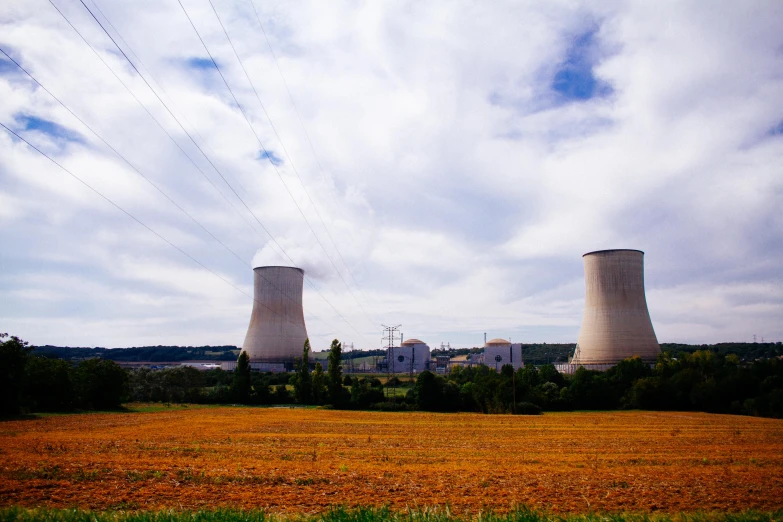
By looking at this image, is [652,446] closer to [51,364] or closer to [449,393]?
[449,393]

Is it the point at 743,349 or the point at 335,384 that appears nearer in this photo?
the point at 335,384

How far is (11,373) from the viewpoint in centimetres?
2731

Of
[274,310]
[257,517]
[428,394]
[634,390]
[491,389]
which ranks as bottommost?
[428,394]

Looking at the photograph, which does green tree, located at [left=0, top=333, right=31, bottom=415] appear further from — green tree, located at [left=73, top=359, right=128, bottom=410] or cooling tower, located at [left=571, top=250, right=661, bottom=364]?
cooling tower, located at [left=571, top=250, right=661, bottom=364]

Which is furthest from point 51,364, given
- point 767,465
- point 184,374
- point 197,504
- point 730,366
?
point 730,366

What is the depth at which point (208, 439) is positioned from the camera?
19.8m

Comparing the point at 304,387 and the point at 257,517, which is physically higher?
the point at 257,517

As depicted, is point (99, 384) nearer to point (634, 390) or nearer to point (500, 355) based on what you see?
point (634, 390)

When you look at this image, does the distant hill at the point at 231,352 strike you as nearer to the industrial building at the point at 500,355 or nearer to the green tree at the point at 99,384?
the industrial building at the point at 500,355

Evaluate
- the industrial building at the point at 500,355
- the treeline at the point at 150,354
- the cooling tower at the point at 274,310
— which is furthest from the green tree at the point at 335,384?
the treeline at the point at 150,354

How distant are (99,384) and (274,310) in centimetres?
2072

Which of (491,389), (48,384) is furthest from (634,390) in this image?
(48,384)

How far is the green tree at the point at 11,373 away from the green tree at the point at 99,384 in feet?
25.7

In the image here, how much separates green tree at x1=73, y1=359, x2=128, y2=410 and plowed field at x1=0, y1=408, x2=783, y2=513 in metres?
16.0
